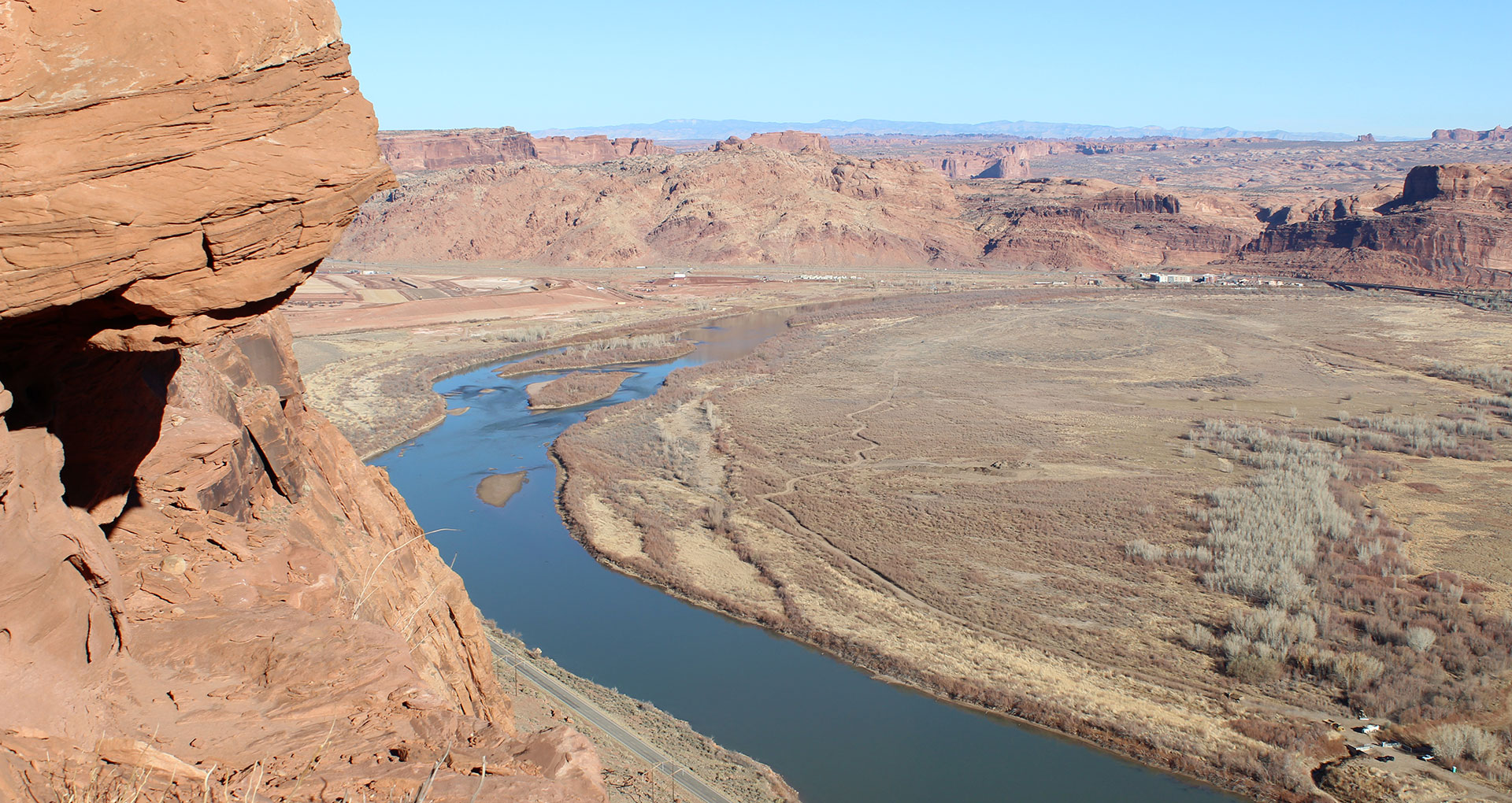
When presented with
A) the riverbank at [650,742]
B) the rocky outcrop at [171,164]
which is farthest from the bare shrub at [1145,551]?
the rocky outcrop at [171,164]

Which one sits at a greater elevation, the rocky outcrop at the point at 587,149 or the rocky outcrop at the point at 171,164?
the rocky outcrop at the point at 587,149

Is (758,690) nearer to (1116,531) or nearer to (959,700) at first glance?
(959,700)

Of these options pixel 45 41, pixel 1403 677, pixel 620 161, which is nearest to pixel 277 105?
pixel 45 41

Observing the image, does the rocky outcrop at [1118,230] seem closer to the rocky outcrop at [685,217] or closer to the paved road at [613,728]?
the rocky outcrop at [685,217]

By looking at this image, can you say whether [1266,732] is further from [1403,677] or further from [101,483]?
[101,483]

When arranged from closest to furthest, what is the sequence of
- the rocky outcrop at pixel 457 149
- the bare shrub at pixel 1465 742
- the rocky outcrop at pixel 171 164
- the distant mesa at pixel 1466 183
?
the rocky outcrop at pixel 171 164, the bare shrub at pixel 1465 742, the distant mesa at pixel 1466 183, the rocky outcrop at pixel 457 149

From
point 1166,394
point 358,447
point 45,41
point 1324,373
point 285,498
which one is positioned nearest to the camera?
point 45,41

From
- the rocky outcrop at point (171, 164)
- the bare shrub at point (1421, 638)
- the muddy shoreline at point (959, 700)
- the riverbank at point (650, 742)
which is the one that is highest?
the rocky outcrop at point (171, 164)
